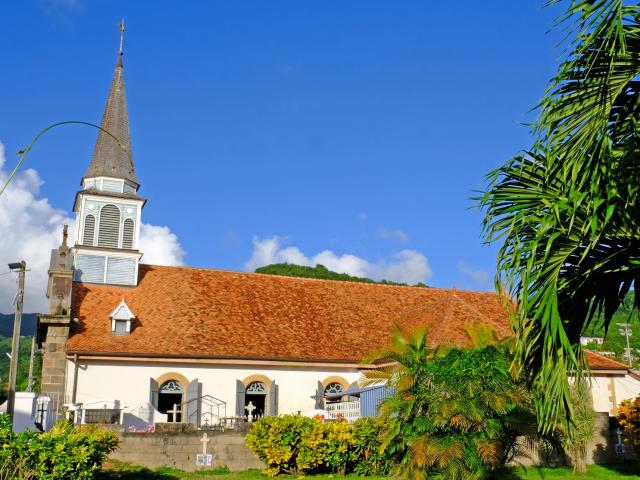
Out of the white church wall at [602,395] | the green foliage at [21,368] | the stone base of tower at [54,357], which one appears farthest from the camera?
the green foliage at [21,368]

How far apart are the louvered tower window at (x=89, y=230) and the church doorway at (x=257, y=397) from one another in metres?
10.3

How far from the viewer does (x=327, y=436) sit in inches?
762

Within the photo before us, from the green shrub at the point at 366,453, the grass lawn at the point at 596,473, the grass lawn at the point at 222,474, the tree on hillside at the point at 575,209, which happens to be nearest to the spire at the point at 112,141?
the grass lawn at the point at 222,474

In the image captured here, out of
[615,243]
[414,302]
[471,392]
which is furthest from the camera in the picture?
[414,302]

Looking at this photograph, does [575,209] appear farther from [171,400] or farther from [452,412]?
[171,400]

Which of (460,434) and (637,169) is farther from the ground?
(637,169)

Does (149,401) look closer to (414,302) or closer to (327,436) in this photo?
(327,436)

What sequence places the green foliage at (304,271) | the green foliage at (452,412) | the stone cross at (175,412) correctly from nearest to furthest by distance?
the green foliage at (452,412) < the stone cross at (175,412) < the green foliage at (304,271)

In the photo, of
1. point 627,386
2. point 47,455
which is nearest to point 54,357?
point 47,455

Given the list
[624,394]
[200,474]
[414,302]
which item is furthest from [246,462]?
[624,394]

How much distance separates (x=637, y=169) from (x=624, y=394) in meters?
27.5

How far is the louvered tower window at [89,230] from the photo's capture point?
32.2 meters

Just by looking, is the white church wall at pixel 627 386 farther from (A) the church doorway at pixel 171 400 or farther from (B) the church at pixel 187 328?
(A) the church doorway at pixel 171 400

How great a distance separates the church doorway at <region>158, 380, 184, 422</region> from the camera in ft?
90.6
